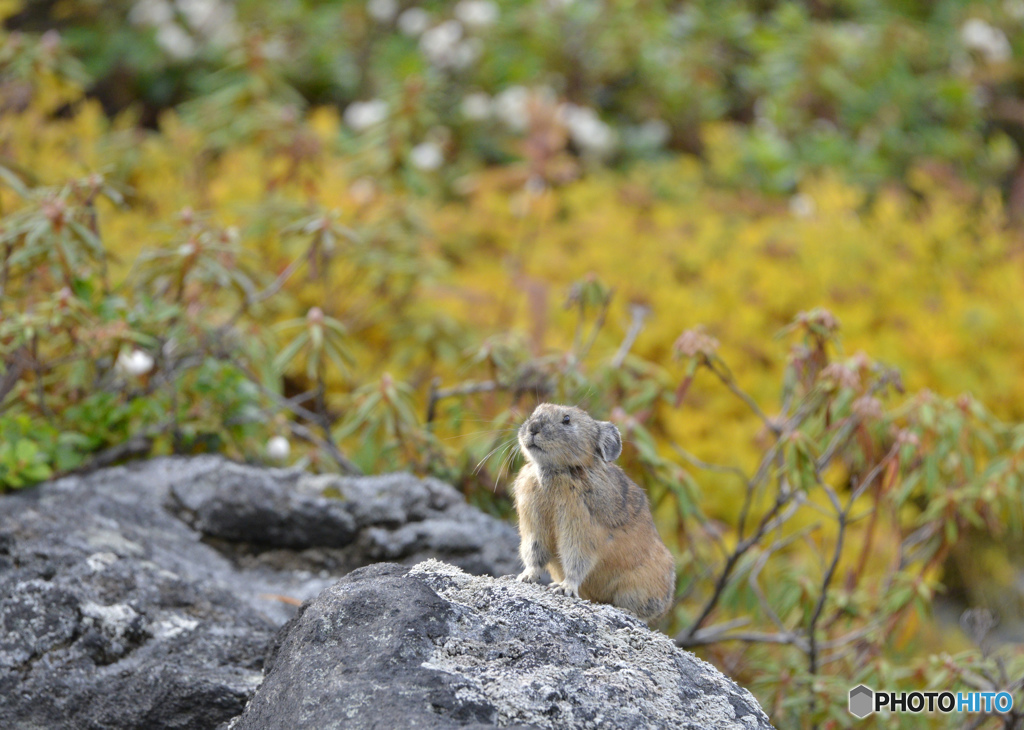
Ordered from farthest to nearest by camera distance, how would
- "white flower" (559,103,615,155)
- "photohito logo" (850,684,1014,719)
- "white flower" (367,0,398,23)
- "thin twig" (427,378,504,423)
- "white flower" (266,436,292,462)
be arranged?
"white flower" (367,0,398,23)
"white flower" (559,103,615,155)
"thin twig" (427,378,504,423)
"white flower" (266,436,292,462)
"photohito logo" (850,684,1014,719)

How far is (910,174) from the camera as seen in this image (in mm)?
9750

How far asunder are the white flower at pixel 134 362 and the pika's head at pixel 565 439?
210cm

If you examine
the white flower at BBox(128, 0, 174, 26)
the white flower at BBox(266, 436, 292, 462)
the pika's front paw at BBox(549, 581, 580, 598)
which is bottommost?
the white flower at BBox(266, 436, 292, 462)

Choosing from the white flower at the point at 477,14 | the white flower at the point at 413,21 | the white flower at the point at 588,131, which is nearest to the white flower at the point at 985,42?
the white flower at the point at 588,131

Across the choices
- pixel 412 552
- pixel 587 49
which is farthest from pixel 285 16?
pixel 412 552

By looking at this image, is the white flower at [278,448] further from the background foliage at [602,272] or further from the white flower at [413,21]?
the white flower at [413,21]

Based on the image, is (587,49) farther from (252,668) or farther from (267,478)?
(252,668)

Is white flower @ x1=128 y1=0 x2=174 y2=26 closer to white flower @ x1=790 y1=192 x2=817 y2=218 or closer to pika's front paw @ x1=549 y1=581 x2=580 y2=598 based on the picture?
white flower @ x1=790 y1=192 x2=817 y2=218

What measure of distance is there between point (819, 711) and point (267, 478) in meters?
2.59

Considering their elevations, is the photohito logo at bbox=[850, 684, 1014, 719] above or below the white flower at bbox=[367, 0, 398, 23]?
below

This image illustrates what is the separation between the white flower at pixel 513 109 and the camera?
9438 mm

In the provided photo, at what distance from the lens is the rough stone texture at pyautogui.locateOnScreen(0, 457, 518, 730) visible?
3145 mm

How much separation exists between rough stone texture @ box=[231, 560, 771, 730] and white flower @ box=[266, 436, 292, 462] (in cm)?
184

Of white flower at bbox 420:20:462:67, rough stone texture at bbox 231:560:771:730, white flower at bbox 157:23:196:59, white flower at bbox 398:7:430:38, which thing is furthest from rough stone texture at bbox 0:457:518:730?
white flower at bbox 398:7:430:38
